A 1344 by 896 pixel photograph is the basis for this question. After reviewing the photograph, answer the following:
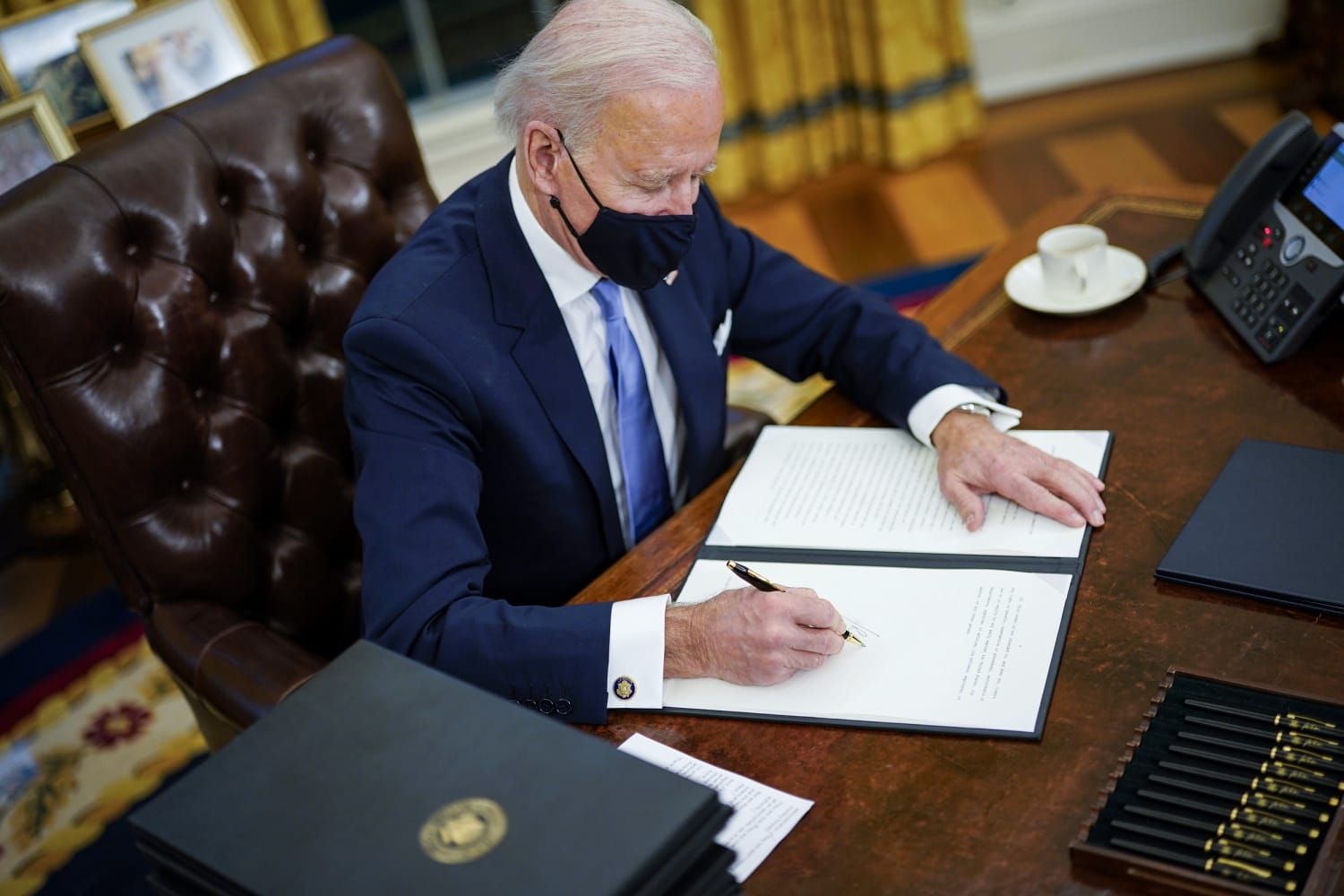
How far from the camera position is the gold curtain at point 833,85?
434cm

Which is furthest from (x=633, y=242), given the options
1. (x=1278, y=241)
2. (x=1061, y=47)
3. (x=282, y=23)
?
(x=1061, y=47)

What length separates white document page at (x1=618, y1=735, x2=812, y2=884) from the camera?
110 cm

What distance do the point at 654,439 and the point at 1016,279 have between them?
24.0 inches

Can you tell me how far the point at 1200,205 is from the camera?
80.5 inches

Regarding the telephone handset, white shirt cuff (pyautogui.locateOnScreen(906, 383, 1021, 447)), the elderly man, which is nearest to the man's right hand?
the elderly man

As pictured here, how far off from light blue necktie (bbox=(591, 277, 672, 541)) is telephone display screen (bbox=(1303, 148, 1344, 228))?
3.03ft

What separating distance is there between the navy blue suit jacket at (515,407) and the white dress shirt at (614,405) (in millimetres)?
19

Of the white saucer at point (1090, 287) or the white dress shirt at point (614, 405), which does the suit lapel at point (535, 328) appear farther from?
the white saucer at point (1090, 287)

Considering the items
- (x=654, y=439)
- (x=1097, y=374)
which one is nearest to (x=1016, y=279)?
(x=1097, y=374)

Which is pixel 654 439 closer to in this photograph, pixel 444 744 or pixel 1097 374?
pixel 1097 374

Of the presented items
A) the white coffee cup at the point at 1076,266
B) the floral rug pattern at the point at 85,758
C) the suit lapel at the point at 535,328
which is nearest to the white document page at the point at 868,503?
the suit lapel at the point at 535,328

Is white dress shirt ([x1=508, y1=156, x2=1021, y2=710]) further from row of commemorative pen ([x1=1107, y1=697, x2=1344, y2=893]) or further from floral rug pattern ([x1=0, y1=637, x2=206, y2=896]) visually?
floral rug pattern ([x1=0, y1=637, x2=206, y2=896])

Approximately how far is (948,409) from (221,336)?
3.23 ft

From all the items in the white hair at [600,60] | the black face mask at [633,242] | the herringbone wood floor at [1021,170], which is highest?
the white hair at [600,60]
